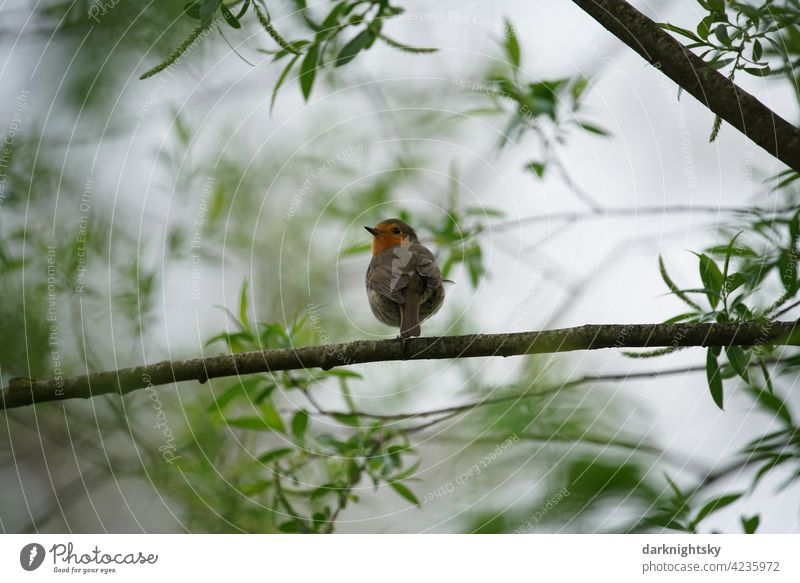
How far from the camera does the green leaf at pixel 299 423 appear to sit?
6.38 ft

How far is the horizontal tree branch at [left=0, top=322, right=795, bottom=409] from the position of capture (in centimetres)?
155

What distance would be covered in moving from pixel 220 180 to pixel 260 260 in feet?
0.96

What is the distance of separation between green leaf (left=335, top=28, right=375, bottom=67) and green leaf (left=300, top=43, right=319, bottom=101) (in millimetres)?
71

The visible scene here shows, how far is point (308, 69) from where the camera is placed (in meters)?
1.86

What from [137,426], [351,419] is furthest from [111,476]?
[351,419]

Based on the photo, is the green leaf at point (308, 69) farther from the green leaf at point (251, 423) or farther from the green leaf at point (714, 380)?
the green leaf at point (714, 380)

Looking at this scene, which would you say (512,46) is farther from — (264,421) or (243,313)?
(264,421)

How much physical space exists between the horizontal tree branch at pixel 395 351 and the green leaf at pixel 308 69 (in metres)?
0.69

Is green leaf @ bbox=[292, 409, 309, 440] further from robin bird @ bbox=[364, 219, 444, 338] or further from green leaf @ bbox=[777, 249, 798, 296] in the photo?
green leaf @ bbox=[777, 249, 798, 296]

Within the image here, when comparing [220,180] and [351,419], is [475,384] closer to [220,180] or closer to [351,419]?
[351,419]

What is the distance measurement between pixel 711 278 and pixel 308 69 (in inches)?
44.0

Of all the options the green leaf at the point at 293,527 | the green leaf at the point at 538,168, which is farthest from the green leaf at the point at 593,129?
the green leaf at the point at 293,527

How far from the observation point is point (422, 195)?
94.0 inches
